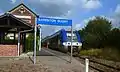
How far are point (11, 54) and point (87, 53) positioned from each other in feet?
34.2

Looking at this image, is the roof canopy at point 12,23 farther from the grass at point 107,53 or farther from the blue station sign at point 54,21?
the grass at point 107,53

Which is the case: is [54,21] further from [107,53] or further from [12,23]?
[107,53]

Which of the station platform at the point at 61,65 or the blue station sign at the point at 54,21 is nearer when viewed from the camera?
the station platform at the point at 61,65

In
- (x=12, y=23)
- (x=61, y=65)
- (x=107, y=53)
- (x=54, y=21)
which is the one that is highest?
(x=12, y=23)

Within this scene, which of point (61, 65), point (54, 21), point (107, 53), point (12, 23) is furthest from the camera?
point (107, 53)

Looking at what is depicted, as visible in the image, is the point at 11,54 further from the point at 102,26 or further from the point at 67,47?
the point at 102,26

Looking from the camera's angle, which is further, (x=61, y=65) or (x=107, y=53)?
(x=107, y=53)

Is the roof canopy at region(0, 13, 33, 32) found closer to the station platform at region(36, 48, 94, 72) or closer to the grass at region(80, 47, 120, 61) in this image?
the station platform at region(36, 48, 94, 72)

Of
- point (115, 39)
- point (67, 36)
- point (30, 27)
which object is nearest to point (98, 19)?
point (67, 36)

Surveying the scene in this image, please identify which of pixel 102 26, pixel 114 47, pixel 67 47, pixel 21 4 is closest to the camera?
pixel 114 47

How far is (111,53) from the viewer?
95.3ft

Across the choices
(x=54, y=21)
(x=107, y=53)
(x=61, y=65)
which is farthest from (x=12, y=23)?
(x=107, y=53)

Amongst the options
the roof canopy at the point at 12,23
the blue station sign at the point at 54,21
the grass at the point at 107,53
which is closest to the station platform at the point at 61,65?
the blue station sign at the point at 54,21

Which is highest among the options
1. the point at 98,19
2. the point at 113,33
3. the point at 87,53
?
the point at 98,19
